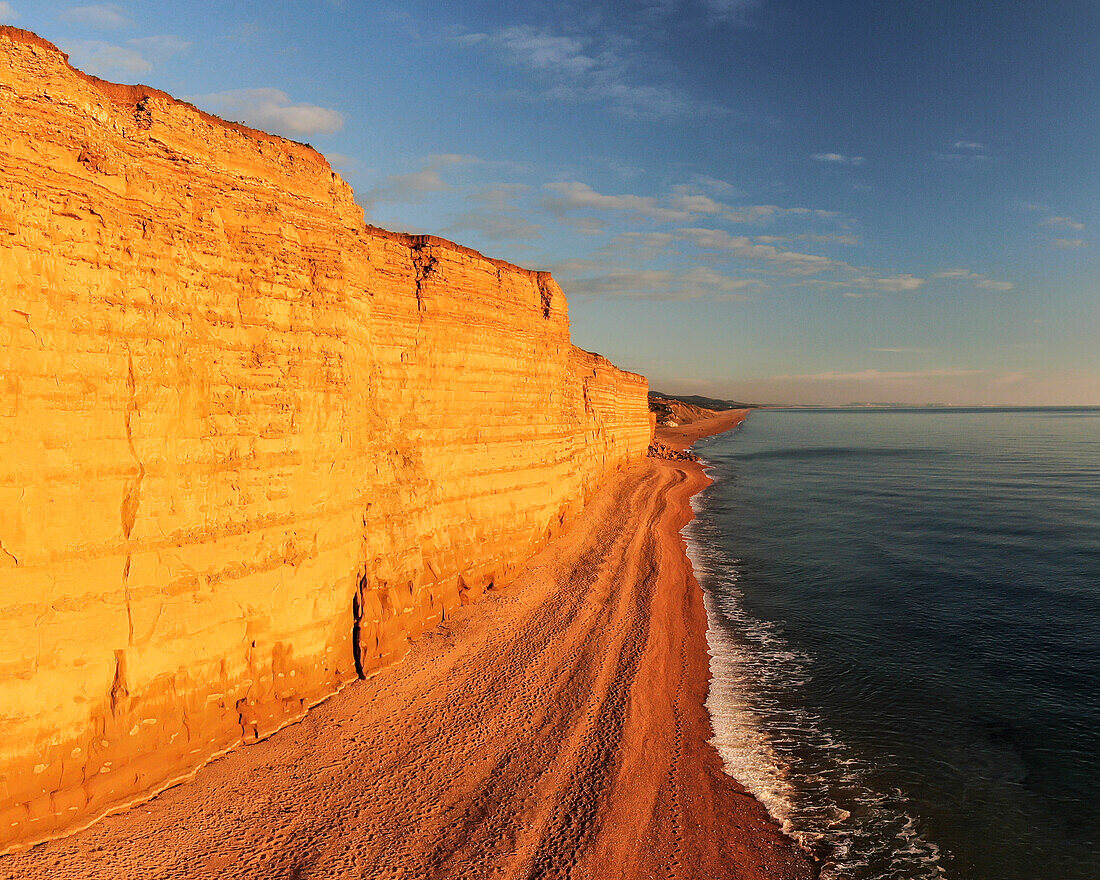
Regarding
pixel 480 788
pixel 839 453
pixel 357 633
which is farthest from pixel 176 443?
pixel 839 453

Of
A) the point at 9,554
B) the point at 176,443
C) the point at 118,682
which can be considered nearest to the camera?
the point at 9,554

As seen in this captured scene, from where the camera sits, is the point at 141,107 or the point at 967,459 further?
the point at 967,459

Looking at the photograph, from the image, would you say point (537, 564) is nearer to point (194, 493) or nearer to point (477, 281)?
point (477, 281)

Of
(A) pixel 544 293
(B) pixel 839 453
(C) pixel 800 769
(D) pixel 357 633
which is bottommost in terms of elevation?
(C) pixel 800 769

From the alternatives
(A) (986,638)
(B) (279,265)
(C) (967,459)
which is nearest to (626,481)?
(A) (986,638)

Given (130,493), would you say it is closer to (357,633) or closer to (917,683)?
(357,633)

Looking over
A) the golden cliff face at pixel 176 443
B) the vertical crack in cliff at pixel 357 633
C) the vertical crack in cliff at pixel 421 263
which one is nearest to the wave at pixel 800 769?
the vertical crack in cliff at pixel 357 633

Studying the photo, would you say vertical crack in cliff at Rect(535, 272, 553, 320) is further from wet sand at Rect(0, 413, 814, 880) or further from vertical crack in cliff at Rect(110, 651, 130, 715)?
vertical crack in cliff at Rect(110, 651, 130, 715)
